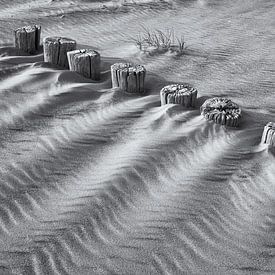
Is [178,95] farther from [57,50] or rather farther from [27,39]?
[27,39]

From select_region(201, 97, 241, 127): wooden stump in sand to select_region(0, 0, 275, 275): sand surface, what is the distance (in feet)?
0.29

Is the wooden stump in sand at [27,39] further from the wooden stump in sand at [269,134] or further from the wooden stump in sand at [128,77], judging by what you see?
the wooden stump in sand at [269,134]

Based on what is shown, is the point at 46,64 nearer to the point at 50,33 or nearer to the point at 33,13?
the point at 50,33

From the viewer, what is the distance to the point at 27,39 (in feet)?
21.1

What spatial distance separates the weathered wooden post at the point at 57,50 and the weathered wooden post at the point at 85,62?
223mm

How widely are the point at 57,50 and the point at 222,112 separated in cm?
219

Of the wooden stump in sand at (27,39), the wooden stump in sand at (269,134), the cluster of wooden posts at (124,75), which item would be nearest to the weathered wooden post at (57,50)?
the cluster of wooden posts at (124,75)

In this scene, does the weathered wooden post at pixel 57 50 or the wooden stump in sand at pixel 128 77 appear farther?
the weathered wooden post at pixel 57 50

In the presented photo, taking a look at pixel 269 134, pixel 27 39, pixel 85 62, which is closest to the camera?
pixel 269 134

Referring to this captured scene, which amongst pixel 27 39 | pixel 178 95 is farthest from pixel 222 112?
pixel 27 39

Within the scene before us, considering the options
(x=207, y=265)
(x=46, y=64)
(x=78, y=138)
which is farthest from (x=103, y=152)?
(x=46, y=64)

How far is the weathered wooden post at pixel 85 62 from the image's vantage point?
5793 mm

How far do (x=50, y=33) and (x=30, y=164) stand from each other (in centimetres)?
379

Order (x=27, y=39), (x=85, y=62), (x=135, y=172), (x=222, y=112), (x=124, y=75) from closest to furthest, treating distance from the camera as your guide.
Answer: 1. (x=135, y=172)
2. (x=222, y=112)
3. (x=124, y=75)
4. (x=85, y=62)
5. (x=27, y=39)
